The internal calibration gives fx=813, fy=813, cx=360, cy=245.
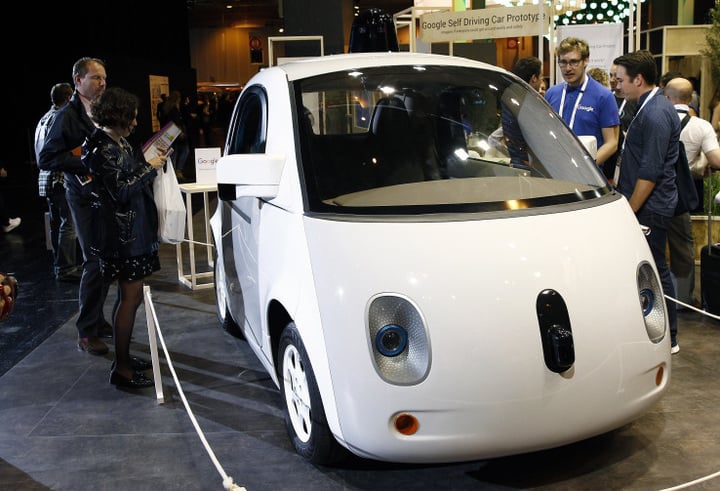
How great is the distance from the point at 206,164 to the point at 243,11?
2268cm

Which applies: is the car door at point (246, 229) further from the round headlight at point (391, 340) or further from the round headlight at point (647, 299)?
the round headlight at point (647, 299)

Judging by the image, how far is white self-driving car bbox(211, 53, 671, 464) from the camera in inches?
108

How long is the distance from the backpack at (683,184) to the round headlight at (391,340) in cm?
261

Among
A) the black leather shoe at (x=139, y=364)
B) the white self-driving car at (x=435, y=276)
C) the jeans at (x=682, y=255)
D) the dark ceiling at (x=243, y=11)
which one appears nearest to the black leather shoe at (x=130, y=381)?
the black leather shoe at (x=139, y=364)

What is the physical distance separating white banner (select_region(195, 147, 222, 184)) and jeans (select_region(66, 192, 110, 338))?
1745 millimetres

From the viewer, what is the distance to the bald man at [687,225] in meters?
5.27

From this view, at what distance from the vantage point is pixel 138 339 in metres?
5.25

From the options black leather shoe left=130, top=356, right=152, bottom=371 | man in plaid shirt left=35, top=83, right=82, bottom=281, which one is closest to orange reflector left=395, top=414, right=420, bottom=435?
black leather shoe left=130, top=356, right=152, bottom=371

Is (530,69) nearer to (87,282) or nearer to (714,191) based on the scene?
(714,191)

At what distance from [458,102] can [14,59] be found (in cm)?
1688

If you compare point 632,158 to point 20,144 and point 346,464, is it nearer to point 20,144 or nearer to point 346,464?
point 346,464

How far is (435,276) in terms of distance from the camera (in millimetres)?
2803

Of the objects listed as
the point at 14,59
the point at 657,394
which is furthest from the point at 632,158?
the point at 14,59

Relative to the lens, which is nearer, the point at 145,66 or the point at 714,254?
the point at 714,254
